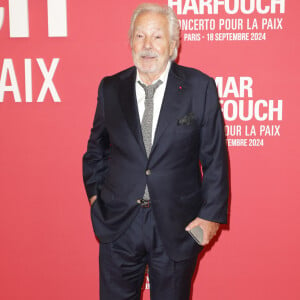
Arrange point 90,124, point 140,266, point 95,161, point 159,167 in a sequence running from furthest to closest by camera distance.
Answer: point 90,124
point 95,161
point 140,266
point 159,167

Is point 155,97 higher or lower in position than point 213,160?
higher

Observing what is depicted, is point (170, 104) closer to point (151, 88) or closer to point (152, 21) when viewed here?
point (151, 88)

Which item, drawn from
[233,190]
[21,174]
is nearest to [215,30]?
[233,190]

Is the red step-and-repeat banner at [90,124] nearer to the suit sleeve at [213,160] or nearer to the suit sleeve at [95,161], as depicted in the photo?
the suit sleeve at [95,161]

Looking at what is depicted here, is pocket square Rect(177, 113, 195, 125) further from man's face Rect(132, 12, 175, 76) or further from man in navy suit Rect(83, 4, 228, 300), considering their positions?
man's face Rect(132, 12, 175, 76)

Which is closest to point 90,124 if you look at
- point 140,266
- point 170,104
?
point 170,104

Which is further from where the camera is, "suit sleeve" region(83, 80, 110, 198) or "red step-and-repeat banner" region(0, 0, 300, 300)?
"red step-and-repeat banner" region(0, 0, 300, 300)

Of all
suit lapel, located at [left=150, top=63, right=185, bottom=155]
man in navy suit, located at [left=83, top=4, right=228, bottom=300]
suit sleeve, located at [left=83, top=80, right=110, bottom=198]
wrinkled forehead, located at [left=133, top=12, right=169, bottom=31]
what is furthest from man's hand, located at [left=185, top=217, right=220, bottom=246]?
wrinkled forehead, located at [left=133, top=12, right=169, bottom=31]

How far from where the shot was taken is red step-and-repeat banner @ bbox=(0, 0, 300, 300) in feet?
7.44

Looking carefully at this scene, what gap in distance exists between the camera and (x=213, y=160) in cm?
176

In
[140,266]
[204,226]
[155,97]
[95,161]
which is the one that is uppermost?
[155,97]

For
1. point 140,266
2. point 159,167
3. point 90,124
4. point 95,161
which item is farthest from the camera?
point 90,124

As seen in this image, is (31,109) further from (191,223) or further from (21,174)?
(191,223)

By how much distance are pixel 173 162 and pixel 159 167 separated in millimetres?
61
